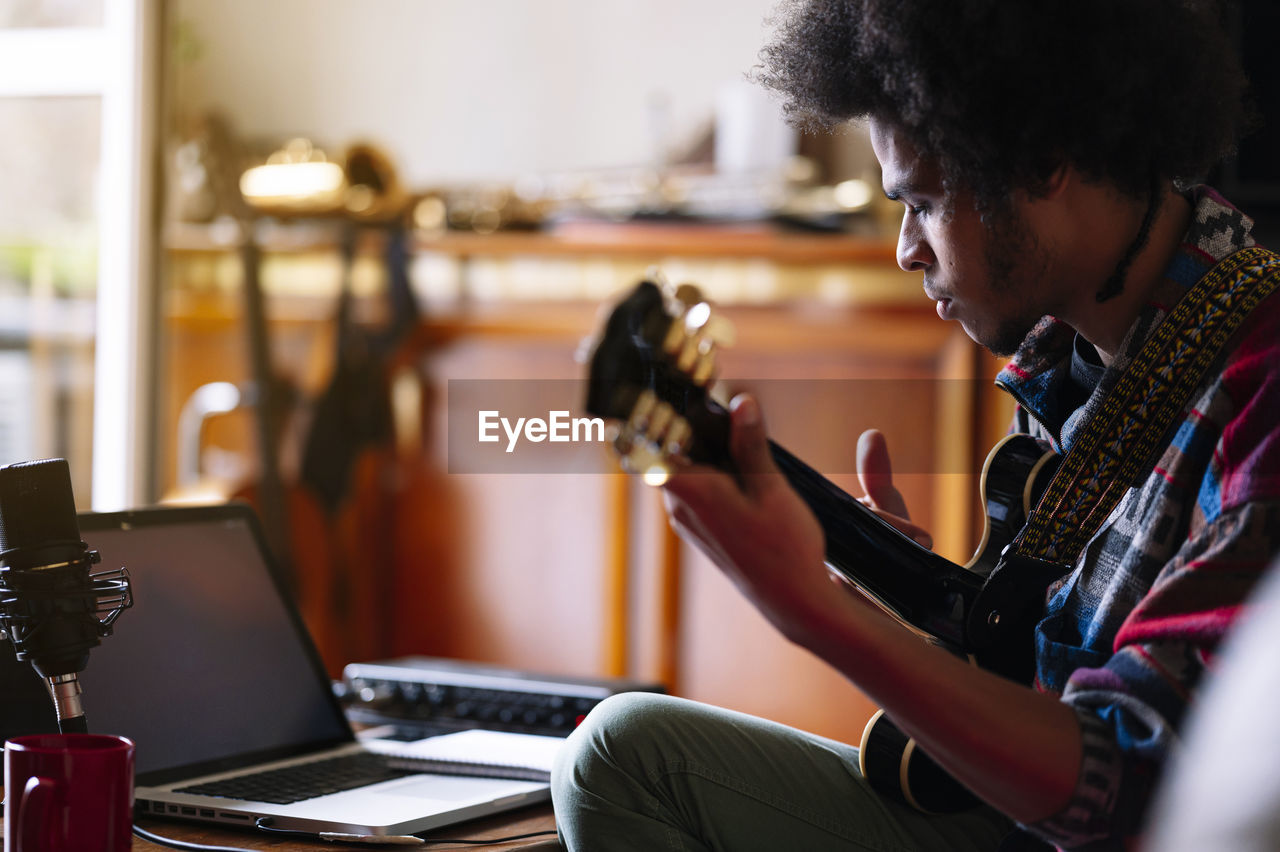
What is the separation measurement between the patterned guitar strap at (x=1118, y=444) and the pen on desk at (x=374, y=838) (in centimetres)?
41

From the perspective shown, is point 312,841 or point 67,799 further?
point 312,841

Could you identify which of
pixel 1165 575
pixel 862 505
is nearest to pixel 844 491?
pixel 862 505

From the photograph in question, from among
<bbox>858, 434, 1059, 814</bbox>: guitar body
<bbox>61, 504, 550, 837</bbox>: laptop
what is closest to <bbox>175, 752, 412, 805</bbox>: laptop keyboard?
<bbox>61, 504, 550, 837</bbox>: laptop

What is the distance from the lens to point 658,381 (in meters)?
0.73

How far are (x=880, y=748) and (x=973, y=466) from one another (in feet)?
4.66

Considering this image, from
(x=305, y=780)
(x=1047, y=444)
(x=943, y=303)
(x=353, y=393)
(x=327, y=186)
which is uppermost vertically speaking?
(x=327, y=186)

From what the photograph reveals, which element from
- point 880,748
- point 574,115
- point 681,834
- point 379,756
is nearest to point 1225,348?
point 880,748

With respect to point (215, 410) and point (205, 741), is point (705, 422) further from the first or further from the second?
point (215, 410)

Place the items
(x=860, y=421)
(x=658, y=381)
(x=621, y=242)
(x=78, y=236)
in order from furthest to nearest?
(x=78, y=236), (x=621, y=242), (x=860, y=421), (x=658, y=381)

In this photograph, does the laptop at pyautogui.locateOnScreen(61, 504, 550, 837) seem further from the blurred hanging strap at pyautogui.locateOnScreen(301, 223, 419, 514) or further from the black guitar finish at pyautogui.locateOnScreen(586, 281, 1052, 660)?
the blurred hanging strap at pyautogui.locateOnScreen(301, 223, 419, 514)

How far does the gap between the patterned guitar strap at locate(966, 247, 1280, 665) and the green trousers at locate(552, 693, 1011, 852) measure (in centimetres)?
15

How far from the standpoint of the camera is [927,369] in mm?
2330

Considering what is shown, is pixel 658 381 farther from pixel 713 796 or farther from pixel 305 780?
pixel 305 780

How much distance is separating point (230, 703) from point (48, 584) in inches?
11.2
